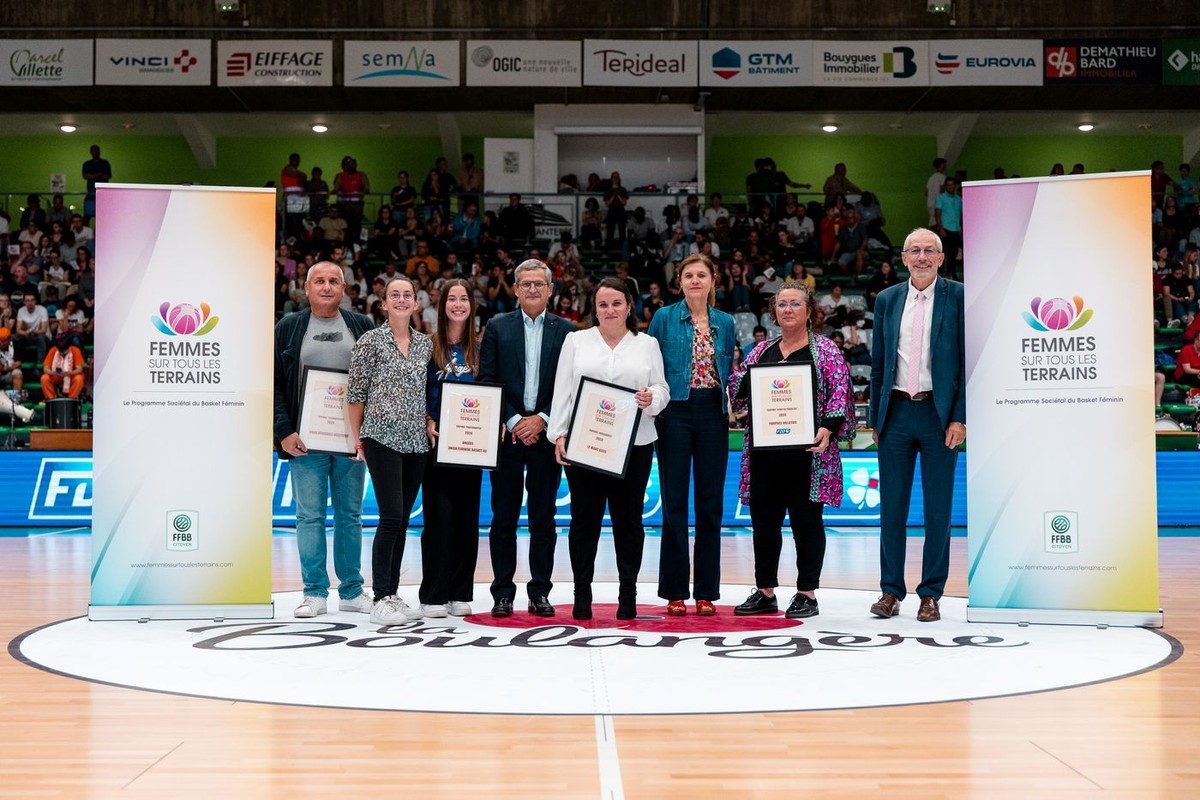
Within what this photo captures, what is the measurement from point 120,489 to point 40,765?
8.68ft

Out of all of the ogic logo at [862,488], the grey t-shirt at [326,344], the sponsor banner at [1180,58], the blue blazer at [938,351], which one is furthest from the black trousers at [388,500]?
the sponsor banner at [1180,58]

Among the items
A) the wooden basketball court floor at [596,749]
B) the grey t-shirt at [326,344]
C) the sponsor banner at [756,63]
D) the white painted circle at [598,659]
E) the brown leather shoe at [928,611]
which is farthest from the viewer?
the sponsor banner at [756,63]

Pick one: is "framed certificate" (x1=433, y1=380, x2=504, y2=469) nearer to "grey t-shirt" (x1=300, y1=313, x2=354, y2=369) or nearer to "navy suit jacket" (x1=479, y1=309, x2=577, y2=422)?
"navy suit jacket" (x1=479, y1=309, x2=577, y2=422)

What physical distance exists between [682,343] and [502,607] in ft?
4.77

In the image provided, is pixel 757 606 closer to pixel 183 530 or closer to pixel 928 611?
pixel 928 611

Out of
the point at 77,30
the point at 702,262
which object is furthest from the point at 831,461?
the point at 77,30

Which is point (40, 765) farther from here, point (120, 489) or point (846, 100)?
point (846, 100)

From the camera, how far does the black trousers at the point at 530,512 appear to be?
560 centimetres

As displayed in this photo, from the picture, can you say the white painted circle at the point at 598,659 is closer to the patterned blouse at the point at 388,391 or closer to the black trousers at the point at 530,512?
the black trousers at the point at 530,512

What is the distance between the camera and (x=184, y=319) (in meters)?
5.71


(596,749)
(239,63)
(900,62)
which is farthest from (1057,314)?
(239,63)

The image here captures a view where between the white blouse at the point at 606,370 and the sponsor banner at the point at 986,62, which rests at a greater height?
the sponsor banner at the point at 986,62

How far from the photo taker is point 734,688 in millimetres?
4039

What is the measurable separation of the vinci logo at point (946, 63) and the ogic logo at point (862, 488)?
881cm
